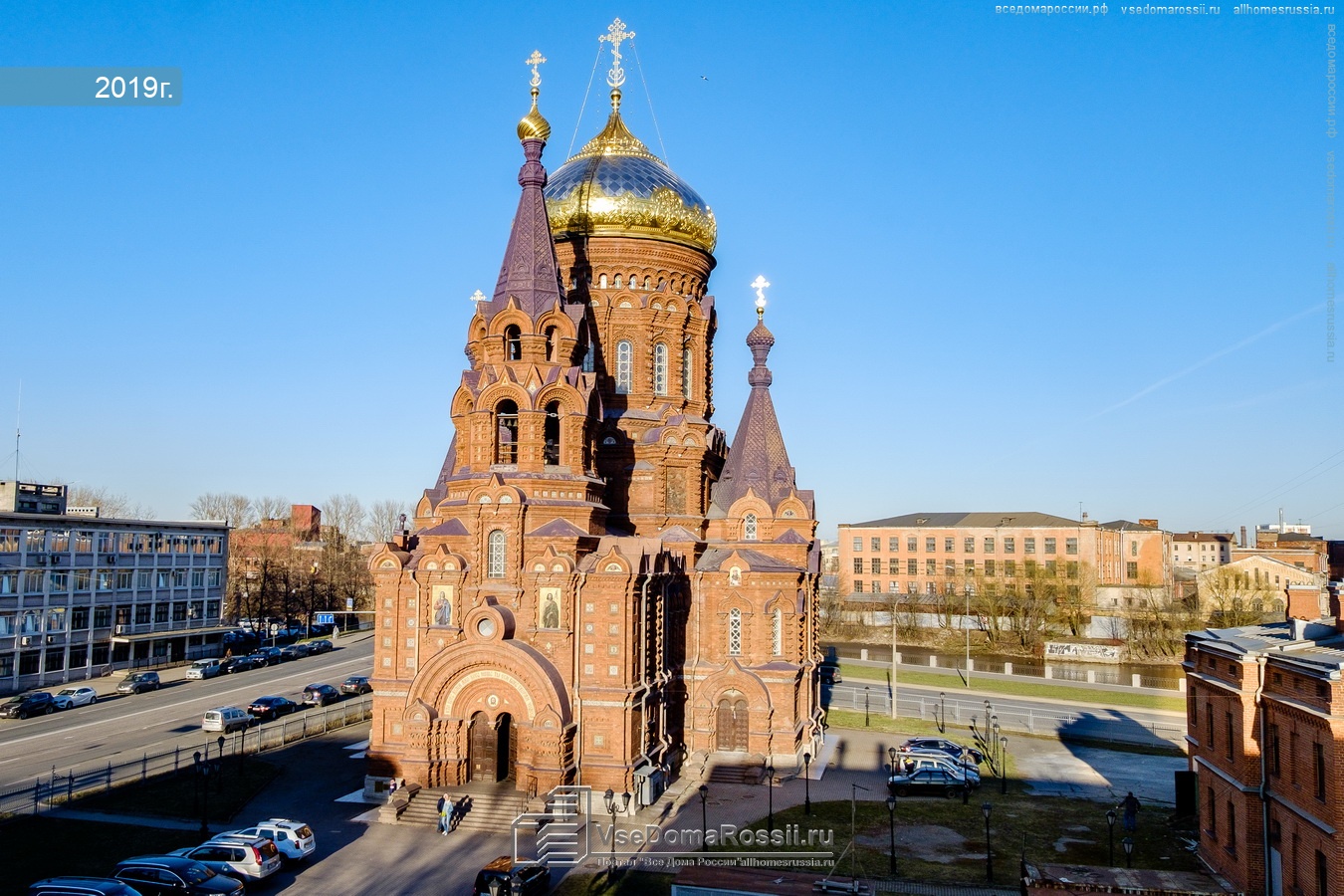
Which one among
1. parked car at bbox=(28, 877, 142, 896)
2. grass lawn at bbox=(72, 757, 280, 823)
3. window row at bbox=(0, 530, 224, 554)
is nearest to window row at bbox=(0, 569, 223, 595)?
window row at bbox=(0, 530, 224, 554)

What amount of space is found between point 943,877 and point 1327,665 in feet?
28.8

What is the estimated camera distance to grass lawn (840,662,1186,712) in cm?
4338

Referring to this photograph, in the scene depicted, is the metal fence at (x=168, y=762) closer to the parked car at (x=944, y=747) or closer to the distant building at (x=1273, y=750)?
the parked car at (x=944, y=747)

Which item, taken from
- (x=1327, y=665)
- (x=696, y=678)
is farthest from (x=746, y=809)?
(x=1327, y=665)

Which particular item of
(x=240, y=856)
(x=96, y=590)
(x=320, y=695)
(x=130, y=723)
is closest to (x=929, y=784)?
(x=240, y=856)

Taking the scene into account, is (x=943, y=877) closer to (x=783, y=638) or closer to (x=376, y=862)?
(x=783, y=638)

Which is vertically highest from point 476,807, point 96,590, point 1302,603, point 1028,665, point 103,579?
point 1302,603

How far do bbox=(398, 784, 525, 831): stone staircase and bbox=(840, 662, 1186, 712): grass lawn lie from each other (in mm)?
27536

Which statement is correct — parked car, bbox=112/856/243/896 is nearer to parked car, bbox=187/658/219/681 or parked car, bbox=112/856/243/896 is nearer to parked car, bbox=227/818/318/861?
parked car, bbox=227/818/318/861

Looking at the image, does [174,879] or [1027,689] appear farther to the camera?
[1027,689]

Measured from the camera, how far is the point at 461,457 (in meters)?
27.9

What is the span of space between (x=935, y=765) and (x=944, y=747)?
338 centimetres

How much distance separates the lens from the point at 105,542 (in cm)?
4762

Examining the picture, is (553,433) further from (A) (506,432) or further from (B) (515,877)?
(B) (515,877)
